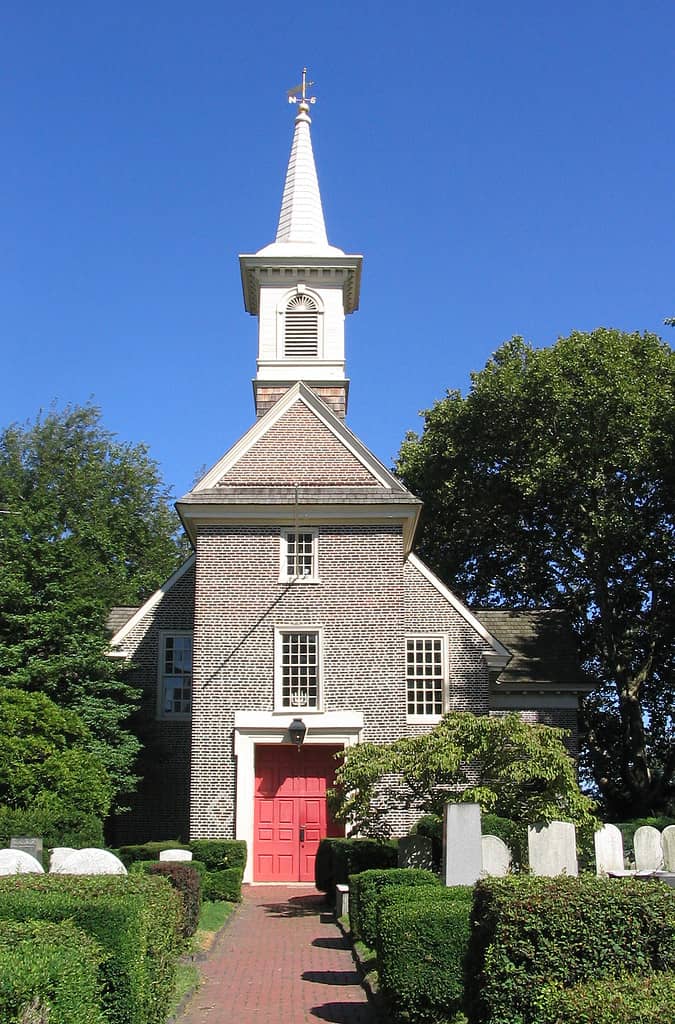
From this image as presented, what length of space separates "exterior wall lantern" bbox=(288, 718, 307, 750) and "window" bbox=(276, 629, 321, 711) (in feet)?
1.89

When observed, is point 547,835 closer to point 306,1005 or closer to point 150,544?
point 306,1005

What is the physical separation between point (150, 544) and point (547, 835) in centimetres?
3750

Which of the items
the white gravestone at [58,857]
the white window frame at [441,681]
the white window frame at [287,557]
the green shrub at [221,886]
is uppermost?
the white window frame at [287,557]

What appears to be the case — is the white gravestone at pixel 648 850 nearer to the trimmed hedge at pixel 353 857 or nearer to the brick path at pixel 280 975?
the trimmed hedge at pixel 353 857

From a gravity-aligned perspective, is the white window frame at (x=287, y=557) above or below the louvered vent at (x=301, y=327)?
below

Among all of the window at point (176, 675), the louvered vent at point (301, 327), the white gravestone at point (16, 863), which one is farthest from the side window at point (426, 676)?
the white gravestone at point (16, 863)

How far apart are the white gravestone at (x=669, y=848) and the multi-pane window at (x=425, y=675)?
29.3ft

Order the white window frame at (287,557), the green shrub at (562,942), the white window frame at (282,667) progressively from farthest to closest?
the white window frame at (287,557) → the white window frame at (282,667) → the green shrub at (562,942)

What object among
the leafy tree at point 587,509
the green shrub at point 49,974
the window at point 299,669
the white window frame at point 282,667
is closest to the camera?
the green shrub at point 49,974

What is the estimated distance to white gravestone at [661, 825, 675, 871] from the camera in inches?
706

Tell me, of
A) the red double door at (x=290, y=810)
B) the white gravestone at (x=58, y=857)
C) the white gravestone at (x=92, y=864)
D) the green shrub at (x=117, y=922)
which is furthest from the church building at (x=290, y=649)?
the green shrub at (x=117, y=922)

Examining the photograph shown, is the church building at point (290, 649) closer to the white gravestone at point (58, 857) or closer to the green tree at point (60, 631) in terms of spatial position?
the green tree at point (60, 631)

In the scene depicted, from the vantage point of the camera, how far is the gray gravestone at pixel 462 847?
541 inches

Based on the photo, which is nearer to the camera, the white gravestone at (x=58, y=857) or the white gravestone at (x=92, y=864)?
the white gravestone at (x=92, y=864)
